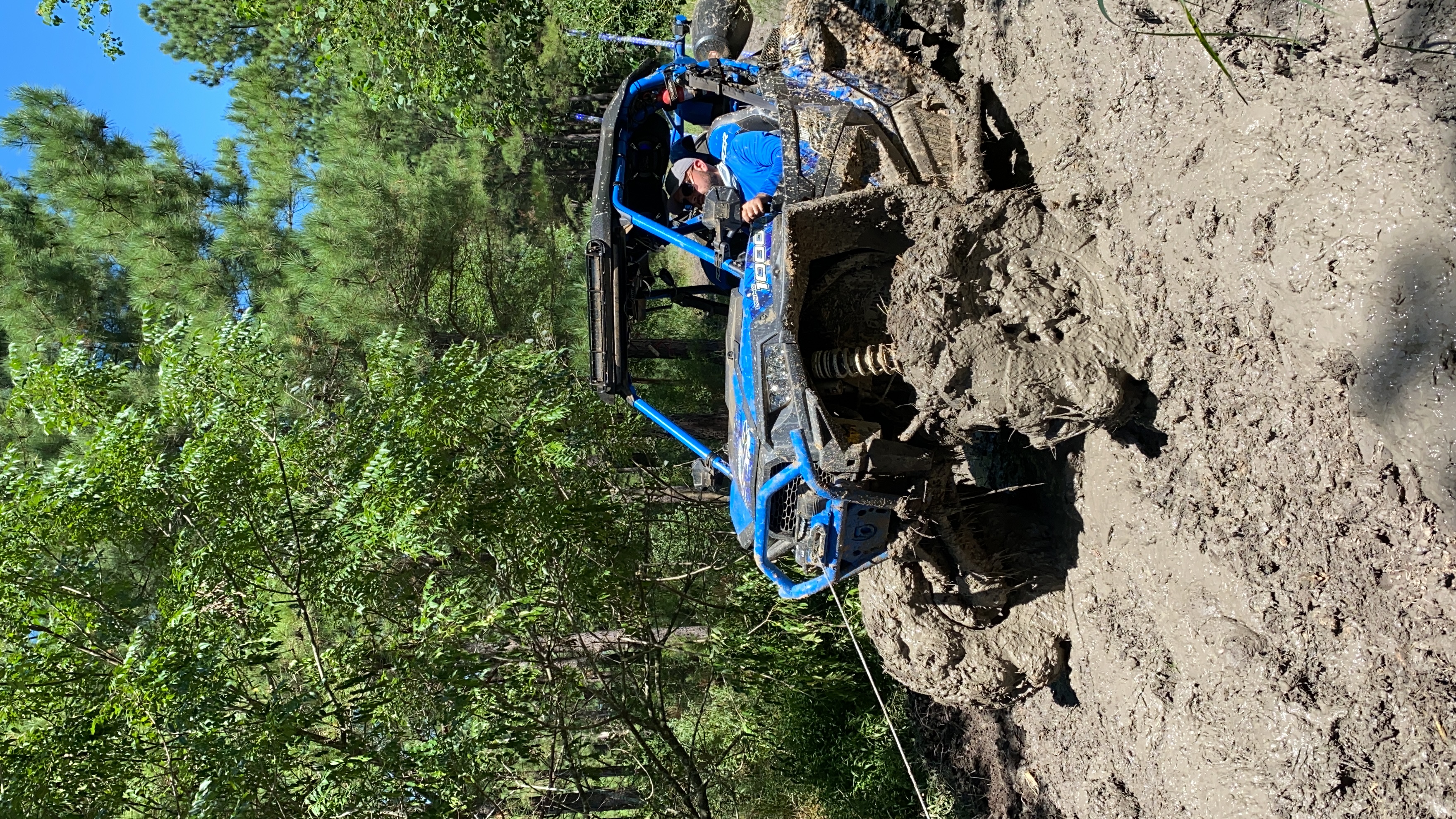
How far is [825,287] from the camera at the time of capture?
14.9 feet

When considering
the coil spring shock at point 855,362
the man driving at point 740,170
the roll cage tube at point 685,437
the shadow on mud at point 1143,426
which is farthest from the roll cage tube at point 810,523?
the man driving at point 740,170

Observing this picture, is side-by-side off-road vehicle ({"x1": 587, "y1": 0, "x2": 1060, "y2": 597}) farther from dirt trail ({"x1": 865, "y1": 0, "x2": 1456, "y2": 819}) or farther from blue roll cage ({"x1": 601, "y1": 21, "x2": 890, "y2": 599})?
dirt trail ({"x1": 865, "y1": 0, "x2": 1456, "y2": 819})

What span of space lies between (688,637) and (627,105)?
5425mm

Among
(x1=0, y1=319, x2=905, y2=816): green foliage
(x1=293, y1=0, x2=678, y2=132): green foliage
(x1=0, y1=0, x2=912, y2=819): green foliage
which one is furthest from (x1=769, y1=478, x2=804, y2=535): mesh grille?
(x1=293, y1=0, x2=678, y2=132): green foliage

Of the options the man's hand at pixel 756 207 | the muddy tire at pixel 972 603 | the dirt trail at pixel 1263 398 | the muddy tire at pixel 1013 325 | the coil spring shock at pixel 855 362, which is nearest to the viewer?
the dirt trail at pixel 1263 398

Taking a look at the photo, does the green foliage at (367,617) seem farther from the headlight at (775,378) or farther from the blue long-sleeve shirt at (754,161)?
the blue long-sleeve shirt at (754,161)

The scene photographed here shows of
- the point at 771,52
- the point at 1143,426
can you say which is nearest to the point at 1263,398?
the point at 1143,426

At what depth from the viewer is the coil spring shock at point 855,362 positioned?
13.9ft

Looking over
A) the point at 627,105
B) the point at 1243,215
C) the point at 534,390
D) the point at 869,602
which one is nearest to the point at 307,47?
the point at 534,390

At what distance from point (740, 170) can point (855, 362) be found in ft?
5.11

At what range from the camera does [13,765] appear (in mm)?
5016

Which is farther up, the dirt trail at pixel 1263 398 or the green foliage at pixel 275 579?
the dirt trail at pixel 1263 398

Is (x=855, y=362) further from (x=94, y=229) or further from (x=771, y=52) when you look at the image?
(x=94, y=229)

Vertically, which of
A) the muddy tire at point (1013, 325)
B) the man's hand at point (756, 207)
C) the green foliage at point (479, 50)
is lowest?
the muddy tire at point (1013, 325)
